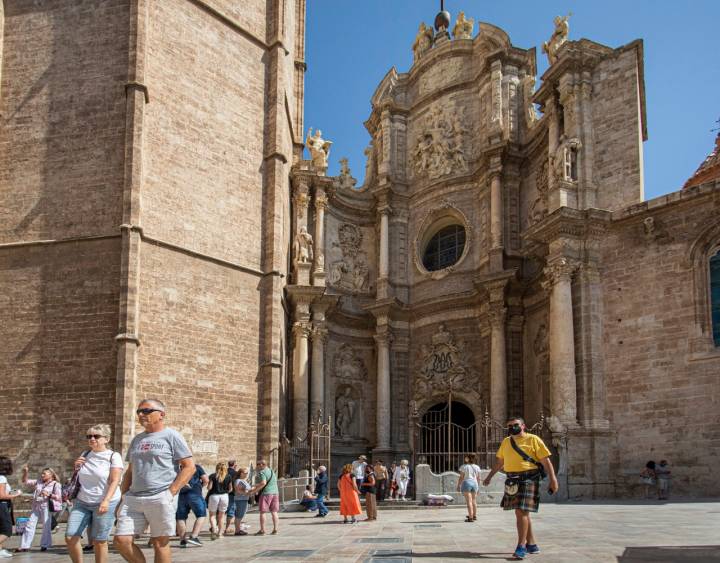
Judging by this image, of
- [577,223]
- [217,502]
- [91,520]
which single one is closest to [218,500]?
[217,502]

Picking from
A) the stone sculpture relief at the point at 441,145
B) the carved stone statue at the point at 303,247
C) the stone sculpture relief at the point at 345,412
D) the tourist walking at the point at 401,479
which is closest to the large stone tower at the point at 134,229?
the carved stone statue at the point at 303,247

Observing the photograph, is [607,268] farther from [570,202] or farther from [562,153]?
[562,153]

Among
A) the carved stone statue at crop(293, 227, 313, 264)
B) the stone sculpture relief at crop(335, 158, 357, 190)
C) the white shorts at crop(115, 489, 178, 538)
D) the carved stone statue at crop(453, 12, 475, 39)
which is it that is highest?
the carved stone statue at crop(453, 12, 475, 39)

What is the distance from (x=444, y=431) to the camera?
2467cm

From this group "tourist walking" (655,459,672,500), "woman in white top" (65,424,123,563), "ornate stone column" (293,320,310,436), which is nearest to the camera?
"woman in white top" (65,424,123,563)

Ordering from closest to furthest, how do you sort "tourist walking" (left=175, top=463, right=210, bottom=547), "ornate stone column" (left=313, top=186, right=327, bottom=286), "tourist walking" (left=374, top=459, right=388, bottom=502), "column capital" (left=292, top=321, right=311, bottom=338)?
"tourist walking" (left=175, top=463, right=210, bottom=547) → "tourist walking" (left=374, top=459, right=388, bottom=502) → "column capital" (left=292, top=321, right=311, bottom=338) → "ornate stone column" (left=313, top=186, right=327, bottom=286)

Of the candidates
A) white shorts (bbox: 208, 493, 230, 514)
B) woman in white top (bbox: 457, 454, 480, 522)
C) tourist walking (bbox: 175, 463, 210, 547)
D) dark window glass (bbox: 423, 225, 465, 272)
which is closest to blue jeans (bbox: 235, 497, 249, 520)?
white shorts (bbox: 208, 493, 230, 514)

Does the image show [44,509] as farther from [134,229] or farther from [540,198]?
[540,198]

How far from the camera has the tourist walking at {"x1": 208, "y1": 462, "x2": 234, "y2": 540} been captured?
1124cm

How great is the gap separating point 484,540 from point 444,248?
1787cm

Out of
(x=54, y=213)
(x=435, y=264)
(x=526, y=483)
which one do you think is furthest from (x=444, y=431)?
(x=526, y=483)

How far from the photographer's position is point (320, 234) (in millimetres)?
25438

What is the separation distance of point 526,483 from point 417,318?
59.8ft

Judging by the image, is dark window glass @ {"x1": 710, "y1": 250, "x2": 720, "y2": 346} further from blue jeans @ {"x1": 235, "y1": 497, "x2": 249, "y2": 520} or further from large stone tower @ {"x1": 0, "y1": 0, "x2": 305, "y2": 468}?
blue jeans @ {"x1": 235, "y1": 497, "x2": 249, "y2": 520}
